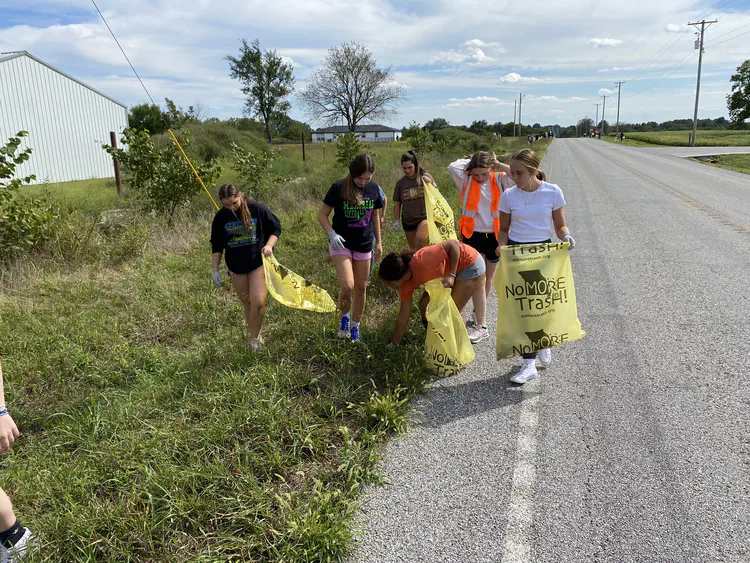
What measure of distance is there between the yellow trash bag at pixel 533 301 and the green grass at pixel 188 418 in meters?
0.81

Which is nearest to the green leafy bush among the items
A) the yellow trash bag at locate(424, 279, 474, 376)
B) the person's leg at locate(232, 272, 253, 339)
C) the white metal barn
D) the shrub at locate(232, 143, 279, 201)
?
the shrub at locate(232, 143, 279, 201)

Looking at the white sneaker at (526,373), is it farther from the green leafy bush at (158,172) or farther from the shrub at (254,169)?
the shrub at (254,169)

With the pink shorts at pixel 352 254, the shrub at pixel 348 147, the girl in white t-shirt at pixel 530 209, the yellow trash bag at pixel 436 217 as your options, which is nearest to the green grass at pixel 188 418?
the pink shorts at pixel 352 254

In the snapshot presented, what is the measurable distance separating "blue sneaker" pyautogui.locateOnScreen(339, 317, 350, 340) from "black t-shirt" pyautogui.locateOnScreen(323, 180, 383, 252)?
2.19 feet

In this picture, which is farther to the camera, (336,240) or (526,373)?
(336,240)

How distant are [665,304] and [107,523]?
5.66m

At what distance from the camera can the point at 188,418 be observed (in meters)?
3.39

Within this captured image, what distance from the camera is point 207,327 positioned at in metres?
5.25

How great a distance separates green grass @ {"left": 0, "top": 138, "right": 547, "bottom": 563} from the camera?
2490 mm

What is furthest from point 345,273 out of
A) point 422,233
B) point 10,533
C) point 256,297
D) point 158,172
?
point 158,172

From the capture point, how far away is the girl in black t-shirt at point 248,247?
4504 millimetres

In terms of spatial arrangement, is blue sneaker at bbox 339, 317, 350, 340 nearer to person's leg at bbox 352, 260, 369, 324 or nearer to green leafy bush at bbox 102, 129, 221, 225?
person's leg at bbox 352, 260, 369, 324

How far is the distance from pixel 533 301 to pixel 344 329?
1738 mm

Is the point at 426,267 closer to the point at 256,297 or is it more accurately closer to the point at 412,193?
the point at 256,297
